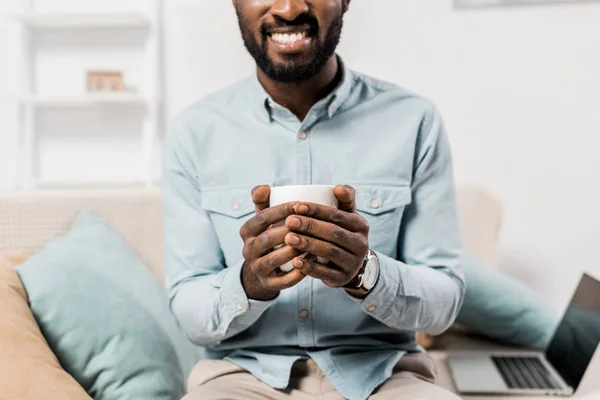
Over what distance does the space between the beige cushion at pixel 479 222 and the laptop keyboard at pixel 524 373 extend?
0.33m

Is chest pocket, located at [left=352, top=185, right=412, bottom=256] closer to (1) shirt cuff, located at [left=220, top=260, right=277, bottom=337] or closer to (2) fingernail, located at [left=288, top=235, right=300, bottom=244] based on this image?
(1) shirt cuff, located at [left=220, top=260, right=277, bottom=337]

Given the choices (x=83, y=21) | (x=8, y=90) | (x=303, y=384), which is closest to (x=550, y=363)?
(x=303, y=384)

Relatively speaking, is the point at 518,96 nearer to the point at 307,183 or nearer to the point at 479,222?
the point at 479,222

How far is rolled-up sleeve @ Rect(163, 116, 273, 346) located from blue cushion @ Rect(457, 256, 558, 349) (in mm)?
735

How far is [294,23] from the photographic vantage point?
1147 millimetres

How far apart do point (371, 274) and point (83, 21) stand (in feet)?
5.66

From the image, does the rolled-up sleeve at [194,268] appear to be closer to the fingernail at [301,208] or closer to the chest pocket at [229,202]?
the chest pocket at [229,202]

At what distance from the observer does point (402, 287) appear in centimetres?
103

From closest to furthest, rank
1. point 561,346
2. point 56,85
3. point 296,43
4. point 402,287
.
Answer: point 402,287 < point 296,43 < point 561,346 < point 56,85

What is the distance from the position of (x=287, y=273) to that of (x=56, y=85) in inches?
70.6

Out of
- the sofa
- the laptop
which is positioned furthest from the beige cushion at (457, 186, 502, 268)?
the laptop

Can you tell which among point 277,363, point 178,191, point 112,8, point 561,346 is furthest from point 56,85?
point 561,346

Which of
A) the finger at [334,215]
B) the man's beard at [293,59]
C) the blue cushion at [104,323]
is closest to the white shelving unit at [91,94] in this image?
the blue cushion at [104,323]

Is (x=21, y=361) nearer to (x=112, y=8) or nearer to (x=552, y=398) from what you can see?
(x=552, y=398)
